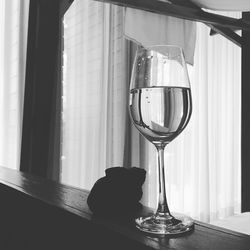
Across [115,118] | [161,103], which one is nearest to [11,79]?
[115,118]

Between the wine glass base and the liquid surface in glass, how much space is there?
11 cm

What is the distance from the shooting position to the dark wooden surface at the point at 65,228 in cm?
41

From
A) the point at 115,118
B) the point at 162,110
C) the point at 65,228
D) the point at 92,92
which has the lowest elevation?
the point at 65,228

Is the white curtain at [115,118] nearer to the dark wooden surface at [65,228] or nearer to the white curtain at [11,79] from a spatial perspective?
the white curtain at [11,79]

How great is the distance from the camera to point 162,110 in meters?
0.44

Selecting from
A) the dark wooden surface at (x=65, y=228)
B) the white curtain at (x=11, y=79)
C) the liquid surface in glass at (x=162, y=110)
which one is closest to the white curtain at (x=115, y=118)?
the white curtain at (x=11, y=79)

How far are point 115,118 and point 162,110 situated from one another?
7.05ft

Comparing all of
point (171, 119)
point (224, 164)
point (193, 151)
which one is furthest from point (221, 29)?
point (171, 119)

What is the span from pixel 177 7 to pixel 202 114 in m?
1.65

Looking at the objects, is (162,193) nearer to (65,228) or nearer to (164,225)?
(164,225)

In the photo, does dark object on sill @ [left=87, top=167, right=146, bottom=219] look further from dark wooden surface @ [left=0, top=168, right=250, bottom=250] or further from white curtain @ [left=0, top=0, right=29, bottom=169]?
white curtain @ [left=0, top=0, right=29, bottom=169]

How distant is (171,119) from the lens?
1.46 ft

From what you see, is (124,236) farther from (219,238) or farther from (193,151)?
Answer: (193,151)

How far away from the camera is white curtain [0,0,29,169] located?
6.96 feet
